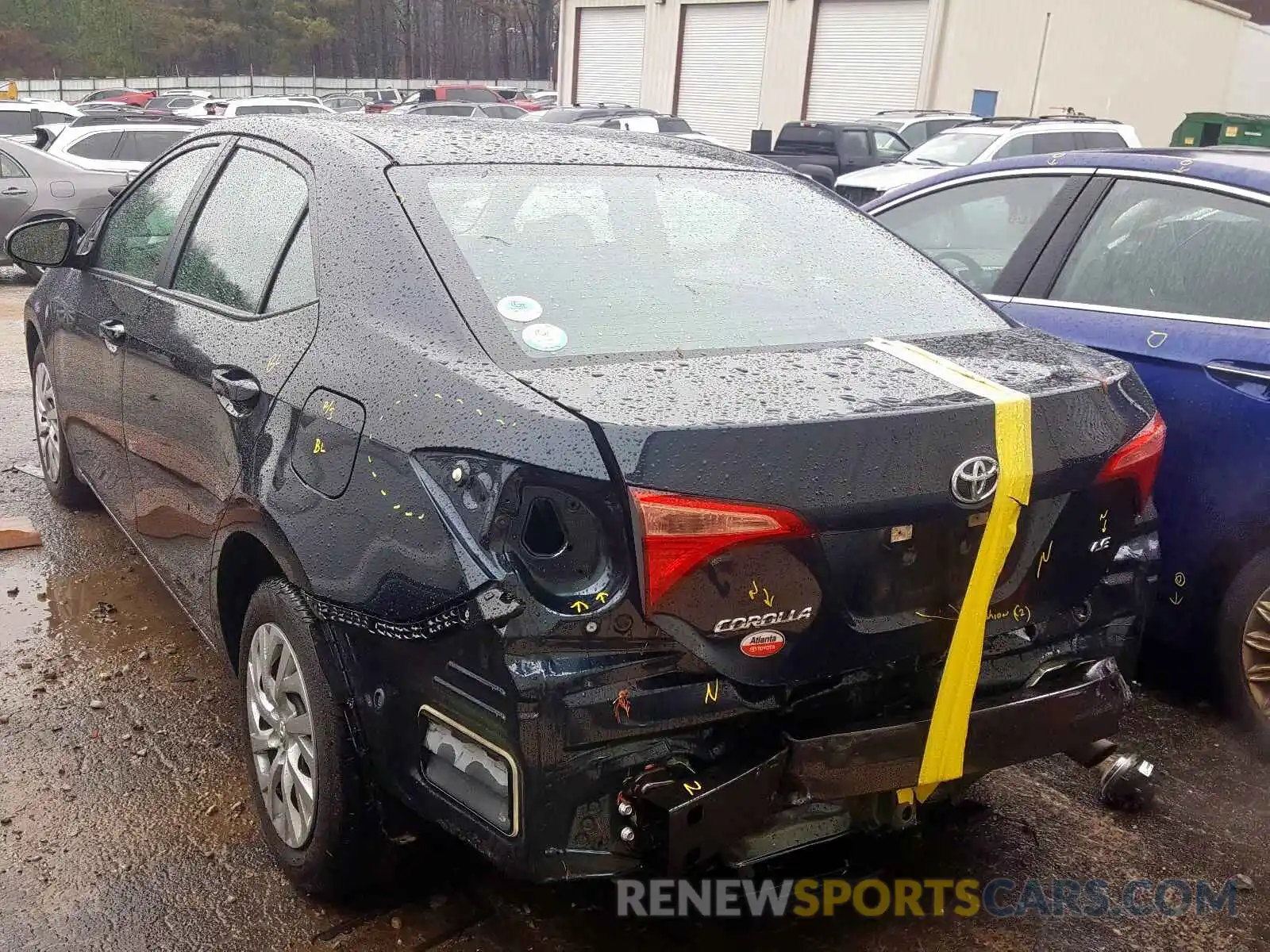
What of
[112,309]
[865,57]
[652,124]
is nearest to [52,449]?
[112,309]

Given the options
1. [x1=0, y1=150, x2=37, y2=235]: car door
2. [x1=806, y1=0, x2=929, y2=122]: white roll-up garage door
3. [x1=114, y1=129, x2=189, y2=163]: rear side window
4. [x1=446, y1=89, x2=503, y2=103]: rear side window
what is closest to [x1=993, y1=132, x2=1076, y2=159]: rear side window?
[x1=114, y1=129, x2=189, y2=163]: rear side window

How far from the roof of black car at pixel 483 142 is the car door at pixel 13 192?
10.2 m

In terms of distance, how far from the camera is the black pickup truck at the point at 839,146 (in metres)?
16.4

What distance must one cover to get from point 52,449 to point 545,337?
3650 millimetres

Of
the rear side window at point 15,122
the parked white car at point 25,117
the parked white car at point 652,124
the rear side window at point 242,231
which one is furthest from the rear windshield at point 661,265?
the rear side window at point 15,122

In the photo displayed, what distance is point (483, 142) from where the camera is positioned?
3.11 meters

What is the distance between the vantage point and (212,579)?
303cm

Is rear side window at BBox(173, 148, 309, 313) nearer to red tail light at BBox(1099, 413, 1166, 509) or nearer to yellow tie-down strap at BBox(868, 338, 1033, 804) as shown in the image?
yellow tie-down strap at BBox(868, 338, 1033, 804)

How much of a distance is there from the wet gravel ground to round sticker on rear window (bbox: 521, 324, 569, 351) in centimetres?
116

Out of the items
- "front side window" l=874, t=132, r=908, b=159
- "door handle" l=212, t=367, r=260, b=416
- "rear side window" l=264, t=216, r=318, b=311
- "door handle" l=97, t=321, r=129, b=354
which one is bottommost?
"front side window" l=874, t=132, r=908, b=159

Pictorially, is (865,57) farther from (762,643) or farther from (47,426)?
(762,643)

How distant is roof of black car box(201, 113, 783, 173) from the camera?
2959 millimetres

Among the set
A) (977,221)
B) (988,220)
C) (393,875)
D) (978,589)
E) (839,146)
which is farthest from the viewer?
(839,146)

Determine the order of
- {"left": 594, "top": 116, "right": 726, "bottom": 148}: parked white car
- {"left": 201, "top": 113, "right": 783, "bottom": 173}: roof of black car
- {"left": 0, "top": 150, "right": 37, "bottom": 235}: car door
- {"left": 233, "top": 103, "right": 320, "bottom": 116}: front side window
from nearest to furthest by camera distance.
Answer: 1. {"left": 201, "top": 113, "right": 783, "bottom": 173}: roof of black car
2. {"left": 0, "top": 150, "right": 37, "bottom": 235}: car door
3. {"left": 594, "top": 116, "right": 726, "bottom": 148}: parked white car
4. {"left": 233, "top": 103, "right": 320, "bottom": 116}: front side window
